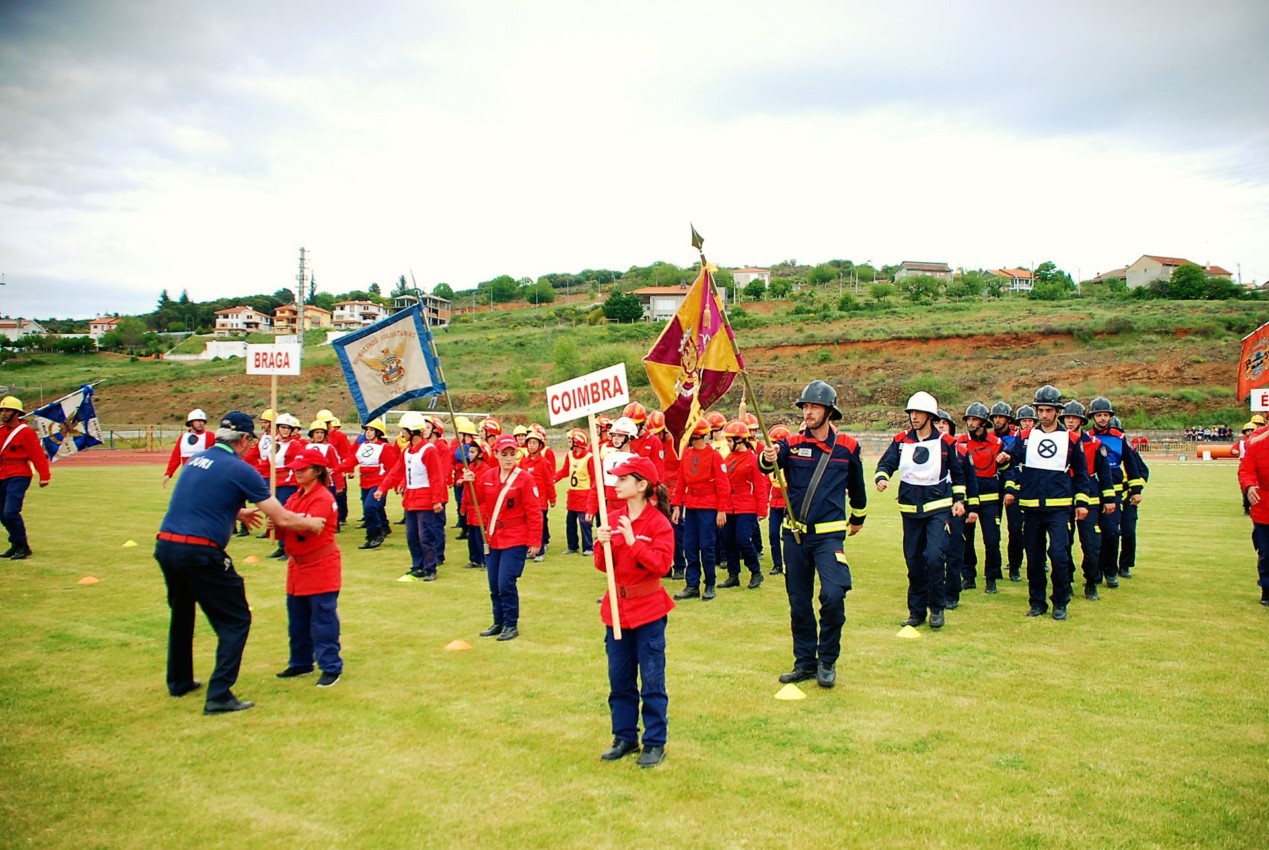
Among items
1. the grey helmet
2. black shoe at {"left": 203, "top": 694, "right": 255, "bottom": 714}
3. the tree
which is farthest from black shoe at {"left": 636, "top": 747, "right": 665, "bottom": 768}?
the tree

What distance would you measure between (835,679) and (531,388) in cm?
6275

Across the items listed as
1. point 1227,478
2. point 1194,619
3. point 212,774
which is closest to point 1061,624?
point 1194,619

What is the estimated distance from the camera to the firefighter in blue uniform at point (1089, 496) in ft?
33.8

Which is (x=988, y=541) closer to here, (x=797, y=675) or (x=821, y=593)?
(x=821, y=593)

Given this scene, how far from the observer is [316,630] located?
24.1 feet

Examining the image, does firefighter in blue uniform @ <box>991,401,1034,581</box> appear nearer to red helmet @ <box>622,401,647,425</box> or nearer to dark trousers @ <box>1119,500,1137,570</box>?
dark trousers @ <box>1119,500,1137,570</box>

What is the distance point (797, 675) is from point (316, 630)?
4189 mm

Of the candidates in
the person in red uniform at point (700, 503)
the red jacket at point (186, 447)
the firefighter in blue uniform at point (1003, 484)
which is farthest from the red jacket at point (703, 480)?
the red jacket at point (186, 447)

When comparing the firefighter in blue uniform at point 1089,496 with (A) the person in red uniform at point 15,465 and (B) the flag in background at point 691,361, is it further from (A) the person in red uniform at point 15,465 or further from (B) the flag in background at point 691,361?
(A) the person in red uniform at point 15,465

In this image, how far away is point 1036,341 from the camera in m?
67.2

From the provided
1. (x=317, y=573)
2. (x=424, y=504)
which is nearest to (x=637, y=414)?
(x=424, y=504)

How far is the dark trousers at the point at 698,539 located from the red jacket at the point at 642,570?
5.29m

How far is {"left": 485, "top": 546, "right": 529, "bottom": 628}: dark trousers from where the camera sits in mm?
8727

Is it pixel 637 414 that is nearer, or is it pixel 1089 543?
pixel 1089 543
